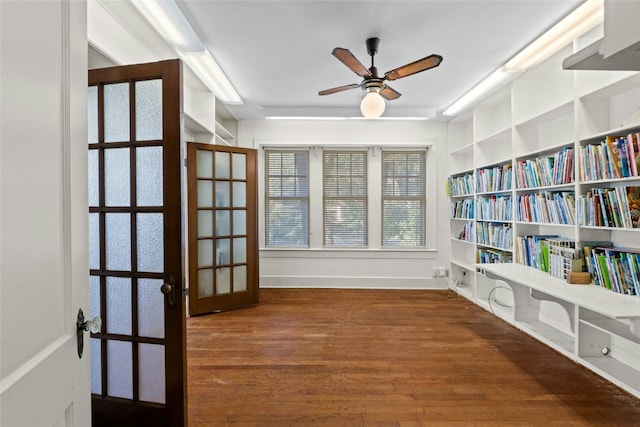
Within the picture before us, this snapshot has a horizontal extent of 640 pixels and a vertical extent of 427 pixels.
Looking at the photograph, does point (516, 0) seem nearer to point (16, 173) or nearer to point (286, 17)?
point (286, 17)

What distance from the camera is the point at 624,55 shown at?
0.94m

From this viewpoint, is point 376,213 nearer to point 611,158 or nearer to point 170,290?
point 611,158

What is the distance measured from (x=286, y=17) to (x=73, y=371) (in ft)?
8.36

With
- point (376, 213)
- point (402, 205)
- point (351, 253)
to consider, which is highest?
point (402, 205)

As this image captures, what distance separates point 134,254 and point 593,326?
10.8 ft

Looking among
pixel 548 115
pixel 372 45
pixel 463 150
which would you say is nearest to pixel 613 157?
pixel 548 115

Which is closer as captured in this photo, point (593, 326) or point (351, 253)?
point (593, 326)

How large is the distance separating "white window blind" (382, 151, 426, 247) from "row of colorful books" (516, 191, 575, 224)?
6.03 feet

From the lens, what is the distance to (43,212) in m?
0.75

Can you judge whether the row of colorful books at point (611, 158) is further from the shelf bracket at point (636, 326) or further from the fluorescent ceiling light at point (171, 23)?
the fluorescent ceiling light at point (171, 23)

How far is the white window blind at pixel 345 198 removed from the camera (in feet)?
16.8

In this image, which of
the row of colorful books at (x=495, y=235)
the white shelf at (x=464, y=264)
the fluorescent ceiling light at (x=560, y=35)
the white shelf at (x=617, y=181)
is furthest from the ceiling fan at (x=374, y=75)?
the white shelf at (x=464, y=264)

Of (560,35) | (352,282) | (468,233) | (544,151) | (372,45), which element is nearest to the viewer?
(560,35)

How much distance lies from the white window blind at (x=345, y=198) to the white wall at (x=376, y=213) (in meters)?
0.19
